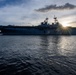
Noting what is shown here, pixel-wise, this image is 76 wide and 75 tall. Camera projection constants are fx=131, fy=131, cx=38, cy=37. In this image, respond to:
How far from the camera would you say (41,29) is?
456 feet

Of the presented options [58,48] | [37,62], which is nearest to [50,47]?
[58,48]

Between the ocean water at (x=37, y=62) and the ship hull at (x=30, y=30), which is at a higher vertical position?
the ship hull at (x=30, y=30)

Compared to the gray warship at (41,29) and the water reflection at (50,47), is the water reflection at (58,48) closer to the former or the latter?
the water reflection at (50,47)

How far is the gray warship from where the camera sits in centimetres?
12750

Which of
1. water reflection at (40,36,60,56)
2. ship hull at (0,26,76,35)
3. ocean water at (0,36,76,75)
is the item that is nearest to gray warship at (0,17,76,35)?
ship hull at (0,26,76,35)

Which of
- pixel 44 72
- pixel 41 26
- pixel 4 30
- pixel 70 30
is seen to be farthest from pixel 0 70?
pixel 70 30

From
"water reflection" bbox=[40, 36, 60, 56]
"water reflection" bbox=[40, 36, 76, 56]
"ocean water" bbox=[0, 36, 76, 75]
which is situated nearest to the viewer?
"ocean water" bbox=[0, 36, 76, 75]

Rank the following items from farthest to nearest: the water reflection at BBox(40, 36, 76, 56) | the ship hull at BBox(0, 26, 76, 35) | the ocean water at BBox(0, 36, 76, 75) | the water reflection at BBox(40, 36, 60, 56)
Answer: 1. the ship hull at BBox(0, 26, 76, 35)
2. the water reflection at BBox(40, 36, 60, 56)
3. the water reflection at BBox(40, 36, 76, 56)
4. the ocean water at BBox(0, 36, 76, 75)

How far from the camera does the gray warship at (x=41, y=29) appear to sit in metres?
128

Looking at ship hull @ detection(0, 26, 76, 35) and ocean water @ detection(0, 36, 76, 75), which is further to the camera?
ship hull @ detection(0, 26, 76, 35)

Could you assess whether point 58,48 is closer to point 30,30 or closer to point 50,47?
point 50,47

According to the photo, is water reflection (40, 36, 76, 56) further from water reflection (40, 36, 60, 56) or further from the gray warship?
the gray warship

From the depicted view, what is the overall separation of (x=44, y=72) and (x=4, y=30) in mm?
119628

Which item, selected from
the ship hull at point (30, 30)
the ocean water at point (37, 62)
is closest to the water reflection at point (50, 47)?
the ocean water at point (37, 62)
